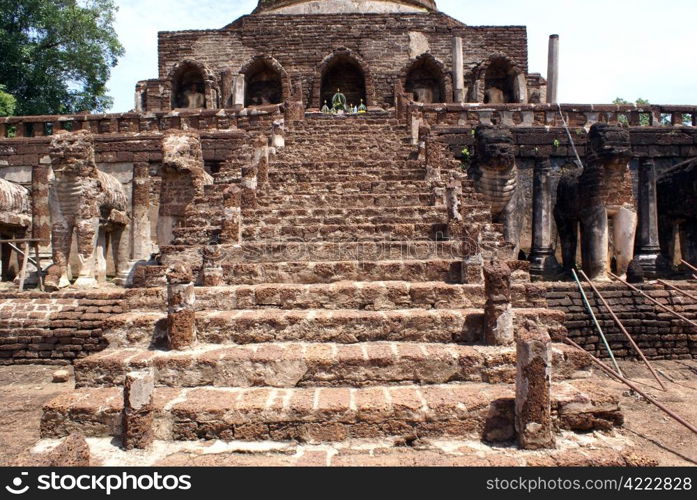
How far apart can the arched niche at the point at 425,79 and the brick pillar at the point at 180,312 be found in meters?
15.5

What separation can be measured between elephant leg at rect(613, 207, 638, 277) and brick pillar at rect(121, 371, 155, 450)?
7647mm

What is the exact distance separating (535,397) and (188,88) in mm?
18421

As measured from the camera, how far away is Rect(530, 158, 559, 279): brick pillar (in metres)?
10.3

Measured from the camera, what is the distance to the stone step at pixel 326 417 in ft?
11.7

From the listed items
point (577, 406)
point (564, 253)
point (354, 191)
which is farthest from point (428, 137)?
point (577, 406)

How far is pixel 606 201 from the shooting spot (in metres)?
8.43

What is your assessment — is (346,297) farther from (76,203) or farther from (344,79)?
(344,79)

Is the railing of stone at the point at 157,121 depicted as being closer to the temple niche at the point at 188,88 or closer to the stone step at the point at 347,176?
the stone step at the point at 347,176

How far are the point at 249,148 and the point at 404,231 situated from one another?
4679 millimetres

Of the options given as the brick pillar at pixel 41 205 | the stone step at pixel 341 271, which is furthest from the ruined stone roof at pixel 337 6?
the stone step at pixel 341 271

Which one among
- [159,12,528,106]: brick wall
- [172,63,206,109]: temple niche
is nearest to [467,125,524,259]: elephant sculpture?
[159,12,528,106]: brick wall

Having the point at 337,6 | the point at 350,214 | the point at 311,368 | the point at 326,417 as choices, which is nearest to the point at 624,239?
the point at 350,214

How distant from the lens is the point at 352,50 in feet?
61.5

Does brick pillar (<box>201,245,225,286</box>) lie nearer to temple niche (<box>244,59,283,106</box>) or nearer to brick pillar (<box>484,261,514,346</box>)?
brick pillar (<box>484,261,514,346</box>)
